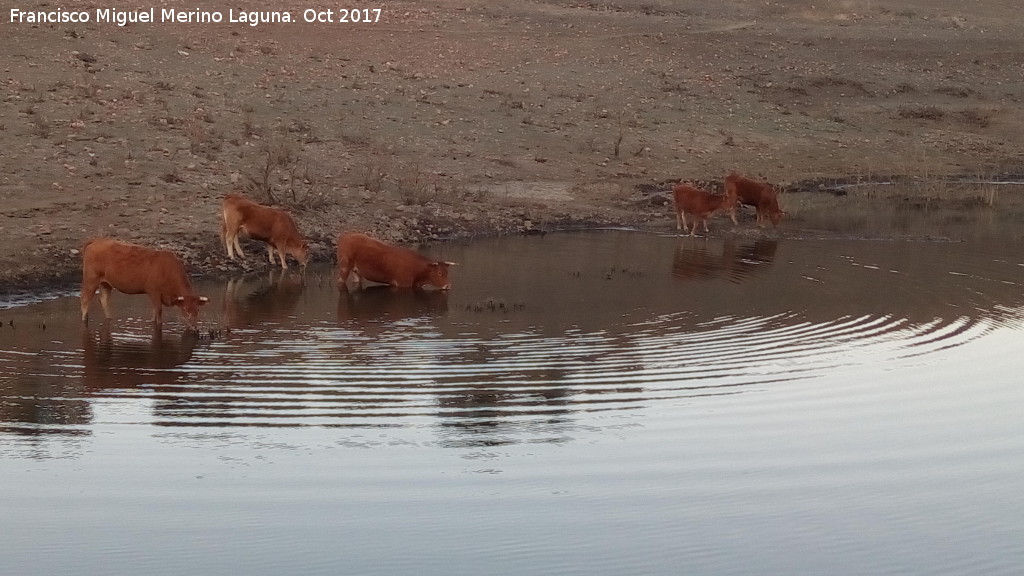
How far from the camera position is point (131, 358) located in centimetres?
1136

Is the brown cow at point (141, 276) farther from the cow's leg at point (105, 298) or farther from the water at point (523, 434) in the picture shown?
the water at point (523, 434)

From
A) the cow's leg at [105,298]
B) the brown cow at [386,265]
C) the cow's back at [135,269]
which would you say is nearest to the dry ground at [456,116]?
the brown cow at [386,265]

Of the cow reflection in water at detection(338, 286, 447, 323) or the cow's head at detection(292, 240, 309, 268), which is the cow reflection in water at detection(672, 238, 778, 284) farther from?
the cow's head at detection(292, 240, 309, 268)

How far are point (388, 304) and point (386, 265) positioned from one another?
31.3 inches

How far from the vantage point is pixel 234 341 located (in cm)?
1204

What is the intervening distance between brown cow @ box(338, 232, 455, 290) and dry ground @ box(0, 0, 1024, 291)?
1.83m

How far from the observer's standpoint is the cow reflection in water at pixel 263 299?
13273 mm

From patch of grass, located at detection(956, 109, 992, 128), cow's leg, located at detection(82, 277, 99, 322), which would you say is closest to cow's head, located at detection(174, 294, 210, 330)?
cow's leg, located at detection(82, 277, 99, 322)

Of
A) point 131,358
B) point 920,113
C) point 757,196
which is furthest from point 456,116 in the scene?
point 131,358

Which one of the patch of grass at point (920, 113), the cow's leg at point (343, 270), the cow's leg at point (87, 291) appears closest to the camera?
the cow's leg at point (87, 291)

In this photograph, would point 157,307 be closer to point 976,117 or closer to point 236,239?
point 236,239

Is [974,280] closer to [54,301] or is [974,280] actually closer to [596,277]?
[596,277]

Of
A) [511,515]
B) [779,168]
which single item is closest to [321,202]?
[779,168]

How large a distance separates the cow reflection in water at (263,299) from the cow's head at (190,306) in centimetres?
39
